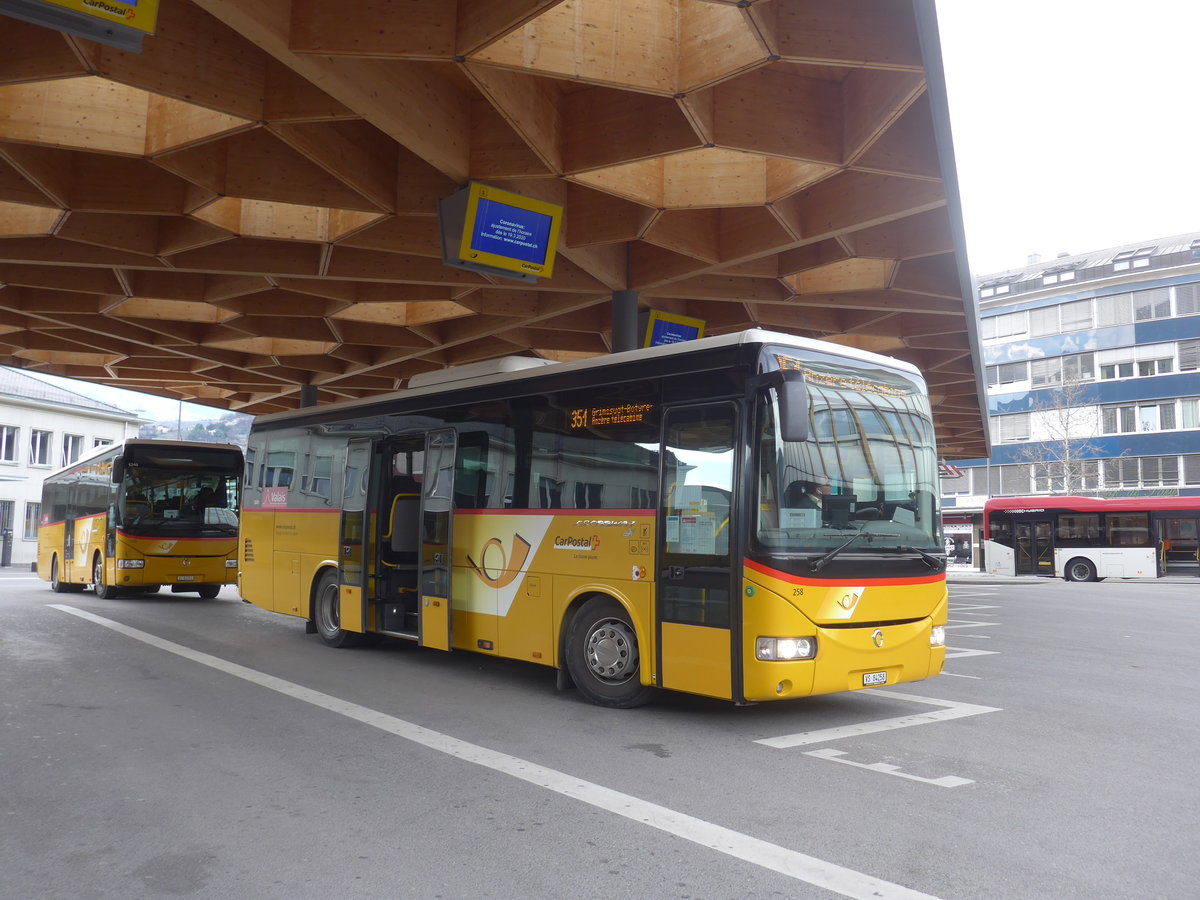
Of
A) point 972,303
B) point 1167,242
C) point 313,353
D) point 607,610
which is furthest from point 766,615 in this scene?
point 1167,242

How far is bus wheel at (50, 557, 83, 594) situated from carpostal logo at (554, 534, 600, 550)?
1938 cm

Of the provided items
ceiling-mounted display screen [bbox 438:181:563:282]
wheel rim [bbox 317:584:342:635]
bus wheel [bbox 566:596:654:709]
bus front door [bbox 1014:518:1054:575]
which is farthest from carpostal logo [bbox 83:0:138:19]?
bus front door [bbox 1014:518:1054:575]

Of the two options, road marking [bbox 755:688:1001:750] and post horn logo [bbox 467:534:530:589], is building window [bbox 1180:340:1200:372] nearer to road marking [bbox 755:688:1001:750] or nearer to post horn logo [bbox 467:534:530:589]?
road marking [bbox 755:688:1001:750]

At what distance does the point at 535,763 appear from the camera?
6.41 meters

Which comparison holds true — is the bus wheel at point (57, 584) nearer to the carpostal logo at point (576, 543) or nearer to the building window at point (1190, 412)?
the carpostal logo at point (576, 543)

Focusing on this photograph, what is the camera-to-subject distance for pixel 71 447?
55.3m

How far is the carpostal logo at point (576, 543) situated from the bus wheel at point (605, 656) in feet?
1.55

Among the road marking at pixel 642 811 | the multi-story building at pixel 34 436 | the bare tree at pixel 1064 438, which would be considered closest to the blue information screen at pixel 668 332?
the road marking at pixel 642 811

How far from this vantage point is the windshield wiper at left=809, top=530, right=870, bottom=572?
286 inches

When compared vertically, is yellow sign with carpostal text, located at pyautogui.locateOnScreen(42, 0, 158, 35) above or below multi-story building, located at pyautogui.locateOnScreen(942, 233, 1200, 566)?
below

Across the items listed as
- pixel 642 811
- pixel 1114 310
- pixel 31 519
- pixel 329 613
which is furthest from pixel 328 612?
pixel 1114 310

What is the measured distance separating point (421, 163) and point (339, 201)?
1.05 metres

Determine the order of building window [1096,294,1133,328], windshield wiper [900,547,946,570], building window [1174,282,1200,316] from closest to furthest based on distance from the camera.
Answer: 1. windshield wiper [900,547,946,570]
2. building window [1174,282,1200,316]
3. building window [1096,294,1133,328]

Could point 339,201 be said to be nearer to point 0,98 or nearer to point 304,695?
point 0,98
